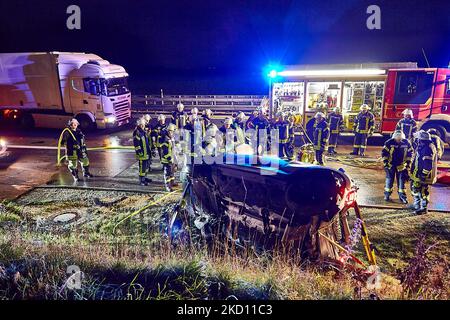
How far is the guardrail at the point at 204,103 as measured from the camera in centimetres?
1634

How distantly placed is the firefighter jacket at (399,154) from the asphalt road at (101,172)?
819 millimetres

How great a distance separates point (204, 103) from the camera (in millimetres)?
17062

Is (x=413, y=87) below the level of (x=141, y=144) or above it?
above

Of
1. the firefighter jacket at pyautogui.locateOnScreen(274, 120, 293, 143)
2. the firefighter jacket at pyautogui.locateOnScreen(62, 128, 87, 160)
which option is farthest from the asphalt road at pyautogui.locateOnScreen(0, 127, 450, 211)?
the firefighter jacket at pyautogui.locateOnScreen(274, 120, 293, 143)

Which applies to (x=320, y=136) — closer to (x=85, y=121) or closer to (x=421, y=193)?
(x=421, y=193)

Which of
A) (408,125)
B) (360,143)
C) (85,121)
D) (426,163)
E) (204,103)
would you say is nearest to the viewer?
(426,163)

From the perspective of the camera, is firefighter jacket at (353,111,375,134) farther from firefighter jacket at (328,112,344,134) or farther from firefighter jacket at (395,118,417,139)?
firefighter jacket at (395,118,417,139)

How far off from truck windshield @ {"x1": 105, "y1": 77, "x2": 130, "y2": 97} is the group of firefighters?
476 centimetres

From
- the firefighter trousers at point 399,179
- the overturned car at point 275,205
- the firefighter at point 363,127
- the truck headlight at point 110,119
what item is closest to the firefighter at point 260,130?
the firefighter at point 363,127

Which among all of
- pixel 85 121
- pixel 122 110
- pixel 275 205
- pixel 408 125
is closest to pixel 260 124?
pixel 408 125

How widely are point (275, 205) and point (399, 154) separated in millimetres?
3842

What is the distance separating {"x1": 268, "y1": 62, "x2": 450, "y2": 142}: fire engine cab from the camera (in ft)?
36.1

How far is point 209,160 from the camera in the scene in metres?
5.38

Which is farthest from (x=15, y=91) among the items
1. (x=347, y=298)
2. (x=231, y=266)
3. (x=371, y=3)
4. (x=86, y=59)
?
(x=371, y=3)
